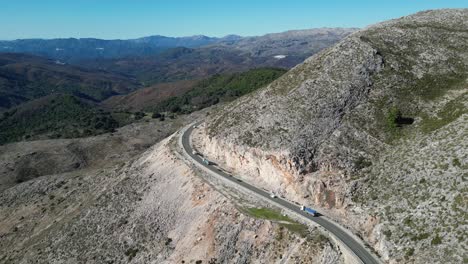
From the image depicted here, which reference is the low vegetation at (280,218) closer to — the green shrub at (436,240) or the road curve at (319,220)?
the road curve at (319,220)

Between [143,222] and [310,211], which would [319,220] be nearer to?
[310,211]

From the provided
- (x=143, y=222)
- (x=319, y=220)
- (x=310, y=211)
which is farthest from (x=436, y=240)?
(x=143, y=222)

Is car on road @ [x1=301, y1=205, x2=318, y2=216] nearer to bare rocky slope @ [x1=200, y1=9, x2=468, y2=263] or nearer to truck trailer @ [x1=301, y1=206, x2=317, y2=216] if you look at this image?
truck trailer @ [x1=301, y1=206, x2=317, y2=216]

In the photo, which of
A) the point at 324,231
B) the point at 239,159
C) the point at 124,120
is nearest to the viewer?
the point at 324,231

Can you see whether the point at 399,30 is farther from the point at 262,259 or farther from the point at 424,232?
the point at 262,259

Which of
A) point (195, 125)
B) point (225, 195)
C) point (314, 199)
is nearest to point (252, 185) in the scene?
point (225, 195)

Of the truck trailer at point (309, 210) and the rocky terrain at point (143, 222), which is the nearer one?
the rocky terrain at point (143, 222)

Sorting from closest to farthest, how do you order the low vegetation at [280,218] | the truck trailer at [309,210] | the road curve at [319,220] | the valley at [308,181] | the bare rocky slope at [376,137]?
the road curve at [319,220] < the bare rocky slope at [376,137] < the valley at [308,181] < the low vegetation at [280,218] < the truck trailer at [309,210]

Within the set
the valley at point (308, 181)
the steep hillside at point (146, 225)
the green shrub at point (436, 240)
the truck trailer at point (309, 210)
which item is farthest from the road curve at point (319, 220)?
the green shrub at point (436, 240)
